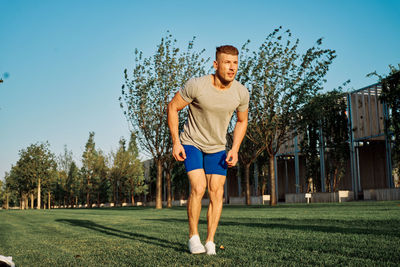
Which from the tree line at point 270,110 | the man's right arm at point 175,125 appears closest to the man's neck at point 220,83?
the man's right arm at point 175,125

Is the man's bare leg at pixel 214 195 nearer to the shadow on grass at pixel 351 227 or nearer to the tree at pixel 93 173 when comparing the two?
the shadow on grass at pixel 351 227

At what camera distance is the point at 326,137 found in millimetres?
31203

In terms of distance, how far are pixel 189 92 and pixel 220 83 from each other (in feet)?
1.10

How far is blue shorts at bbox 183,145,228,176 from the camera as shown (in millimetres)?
4199

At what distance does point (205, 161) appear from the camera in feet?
14.2

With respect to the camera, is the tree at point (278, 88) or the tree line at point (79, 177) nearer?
the tree at point (278, 88)

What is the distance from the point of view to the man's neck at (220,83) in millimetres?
4184

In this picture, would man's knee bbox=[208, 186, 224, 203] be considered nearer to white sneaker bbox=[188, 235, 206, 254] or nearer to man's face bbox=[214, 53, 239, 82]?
white sneaker bbox=[188, 235, 206, 254]

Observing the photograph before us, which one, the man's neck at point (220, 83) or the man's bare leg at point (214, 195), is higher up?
the man's neck at point (220, 83)

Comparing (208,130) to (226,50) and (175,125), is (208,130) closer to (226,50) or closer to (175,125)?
(175,125)

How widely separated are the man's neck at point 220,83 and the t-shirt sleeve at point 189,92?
0.23 meters

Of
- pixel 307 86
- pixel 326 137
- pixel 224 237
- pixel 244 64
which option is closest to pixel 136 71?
pixel 244 64

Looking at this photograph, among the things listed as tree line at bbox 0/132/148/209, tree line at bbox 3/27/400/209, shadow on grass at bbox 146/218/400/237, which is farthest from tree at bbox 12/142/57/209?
shadow on grass at bbox 146/218/400/237

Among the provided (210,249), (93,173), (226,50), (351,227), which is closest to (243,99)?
(226,50)
